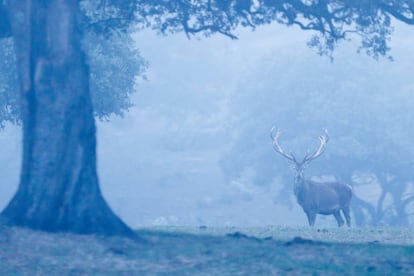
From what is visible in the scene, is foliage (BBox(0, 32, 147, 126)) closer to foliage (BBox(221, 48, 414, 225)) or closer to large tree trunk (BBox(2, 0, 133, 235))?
large tree trunk (BBox(2, 0, 133, 235))

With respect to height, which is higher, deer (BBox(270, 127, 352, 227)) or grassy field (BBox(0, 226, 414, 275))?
deer (BBox(270, 127, 352, 227))

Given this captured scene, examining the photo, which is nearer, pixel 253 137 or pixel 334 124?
pixel 334 124

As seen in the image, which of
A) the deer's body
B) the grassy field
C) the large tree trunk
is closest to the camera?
the grassy field

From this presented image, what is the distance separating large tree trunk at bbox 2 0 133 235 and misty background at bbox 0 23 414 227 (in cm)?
1590

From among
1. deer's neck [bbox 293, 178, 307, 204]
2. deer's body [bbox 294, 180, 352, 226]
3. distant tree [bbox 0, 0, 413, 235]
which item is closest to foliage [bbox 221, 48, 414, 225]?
deer's body [bbox 294, 180, 352, 226]

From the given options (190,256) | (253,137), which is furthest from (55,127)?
(253,137)

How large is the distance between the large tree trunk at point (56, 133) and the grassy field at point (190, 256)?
47 centimetres

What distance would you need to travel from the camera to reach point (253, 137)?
48812 mm

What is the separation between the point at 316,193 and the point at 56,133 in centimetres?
1530

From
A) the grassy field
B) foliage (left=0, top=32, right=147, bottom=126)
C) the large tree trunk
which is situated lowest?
the grassy field

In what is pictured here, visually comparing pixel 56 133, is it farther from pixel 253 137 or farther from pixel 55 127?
pixel 253 137

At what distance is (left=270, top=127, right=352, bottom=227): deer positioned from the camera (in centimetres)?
2650

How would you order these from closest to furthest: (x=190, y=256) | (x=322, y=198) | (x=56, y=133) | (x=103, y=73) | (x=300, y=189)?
(x=190, y=256)
(x=56, y=133)
(x=300, y=189)
(x=103, y=73)
(x=322, y=198)

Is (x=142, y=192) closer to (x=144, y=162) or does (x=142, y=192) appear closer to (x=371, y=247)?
(x=144, y=162)
